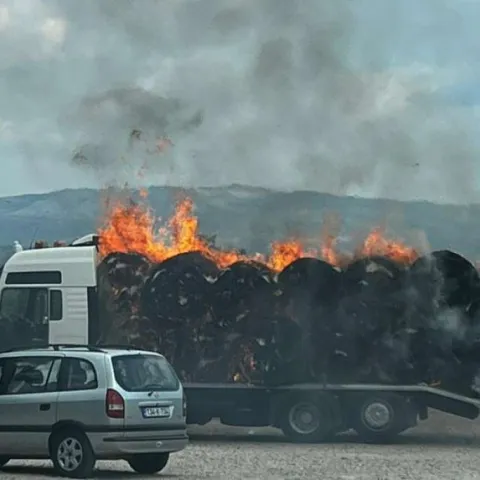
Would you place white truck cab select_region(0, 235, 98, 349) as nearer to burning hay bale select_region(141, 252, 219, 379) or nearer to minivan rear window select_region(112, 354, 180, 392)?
burning hay bale select_region(141, 252, 219, 379)

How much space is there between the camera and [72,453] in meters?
14.6

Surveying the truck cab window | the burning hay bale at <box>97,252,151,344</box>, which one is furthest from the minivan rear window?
the truck cab window

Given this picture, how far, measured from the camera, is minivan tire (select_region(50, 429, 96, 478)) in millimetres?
14531

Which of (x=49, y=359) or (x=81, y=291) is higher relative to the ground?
(x=81, y=291)

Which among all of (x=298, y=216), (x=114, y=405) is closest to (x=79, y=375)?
(x=114, y=405)

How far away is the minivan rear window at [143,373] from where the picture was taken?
1480 cm

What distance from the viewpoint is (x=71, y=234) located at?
25.2 metres

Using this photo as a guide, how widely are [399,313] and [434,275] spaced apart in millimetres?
901

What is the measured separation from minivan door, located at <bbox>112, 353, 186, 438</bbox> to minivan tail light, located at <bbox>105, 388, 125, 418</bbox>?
2.0 inches

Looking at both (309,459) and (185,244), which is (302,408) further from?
(185,244)

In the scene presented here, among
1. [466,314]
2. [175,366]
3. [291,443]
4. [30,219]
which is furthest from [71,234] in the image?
[466,314]

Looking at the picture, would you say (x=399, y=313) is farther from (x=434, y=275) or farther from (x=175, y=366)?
(x=175, y=366)

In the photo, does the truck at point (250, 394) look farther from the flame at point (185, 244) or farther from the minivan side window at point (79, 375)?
the minivan side window at point (79, 375)

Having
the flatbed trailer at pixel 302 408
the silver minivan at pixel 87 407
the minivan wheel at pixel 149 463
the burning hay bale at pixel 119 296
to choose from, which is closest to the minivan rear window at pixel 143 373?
the silver minivan at pixel 87 407
